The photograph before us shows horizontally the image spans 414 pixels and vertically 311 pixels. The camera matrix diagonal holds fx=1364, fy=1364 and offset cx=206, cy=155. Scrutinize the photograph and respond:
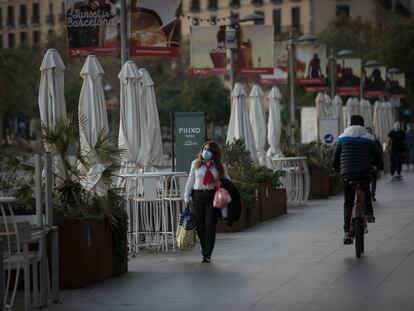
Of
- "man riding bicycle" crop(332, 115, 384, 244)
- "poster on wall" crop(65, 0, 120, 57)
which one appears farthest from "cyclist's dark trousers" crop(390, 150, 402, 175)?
"man riding bicycle" crop(332, 115, 384, 244)

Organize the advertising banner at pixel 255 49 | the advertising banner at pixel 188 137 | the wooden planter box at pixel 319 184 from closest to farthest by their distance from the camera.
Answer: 1. the advertising banner at pixel 188 137
2. the wooden planter box at pixel 319 184
3. the advertising banner at pixel 255 49

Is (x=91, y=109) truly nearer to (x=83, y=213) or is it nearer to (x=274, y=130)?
(x=83, y=213)

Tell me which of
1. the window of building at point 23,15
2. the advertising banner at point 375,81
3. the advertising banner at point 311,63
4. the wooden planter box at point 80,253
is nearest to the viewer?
the wooden planter box at point 80,253

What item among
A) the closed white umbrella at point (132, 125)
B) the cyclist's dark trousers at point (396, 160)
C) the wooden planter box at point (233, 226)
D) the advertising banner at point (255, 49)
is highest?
the advertising banner at point (255, 49)

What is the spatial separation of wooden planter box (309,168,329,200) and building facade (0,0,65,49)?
4589 inches

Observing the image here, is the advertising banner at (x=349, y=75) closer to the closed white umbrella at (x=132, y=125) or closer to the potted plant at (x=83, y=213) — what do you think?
the closed white umbrella at (x=132, y=125)

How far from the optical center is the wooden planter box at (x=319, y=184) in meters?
33.2

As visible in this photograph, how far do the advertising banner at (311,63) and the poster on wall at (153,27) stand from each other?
24886 millimetres

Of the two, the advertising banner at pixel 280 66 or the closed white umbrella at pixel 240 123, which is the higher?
the advertising banner at pixel 280 66

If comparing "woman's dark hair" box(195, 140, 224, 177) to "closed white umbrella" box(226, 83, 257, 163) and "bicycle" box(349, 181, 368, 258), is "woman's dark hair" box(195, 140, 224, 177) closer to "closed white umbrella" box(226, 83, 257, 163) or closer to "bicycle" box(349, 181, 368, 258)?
"bicycle" box(349, 181, 368, 258)

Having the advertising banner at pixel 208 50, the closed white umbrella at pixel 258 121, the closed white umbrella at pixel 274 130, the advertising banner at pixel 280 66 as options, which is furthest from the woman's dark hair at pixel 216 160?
the advertising banner at pixel 280 66

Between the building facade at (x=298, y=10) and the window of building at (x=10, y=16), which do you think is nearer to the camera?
the building facade at (x=298, y=10)

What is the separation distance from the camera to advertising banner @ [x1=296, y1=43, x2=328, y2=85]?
156 ft

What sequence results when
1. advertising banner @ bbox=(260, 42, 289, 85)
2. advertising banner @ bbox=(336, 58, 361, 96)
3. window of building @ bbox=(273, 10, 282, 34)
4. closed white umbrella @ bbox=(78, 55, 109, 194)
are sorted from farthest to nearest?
window of building @ bbox=(273, 10, 282, 34) < advertising banner @ bbox=(336, 58, 361, 96) < advertising banner @ bbox=(260, 42, 289, 85) < closed white umbrella @ bbox=(78, 55, 109, 194)
